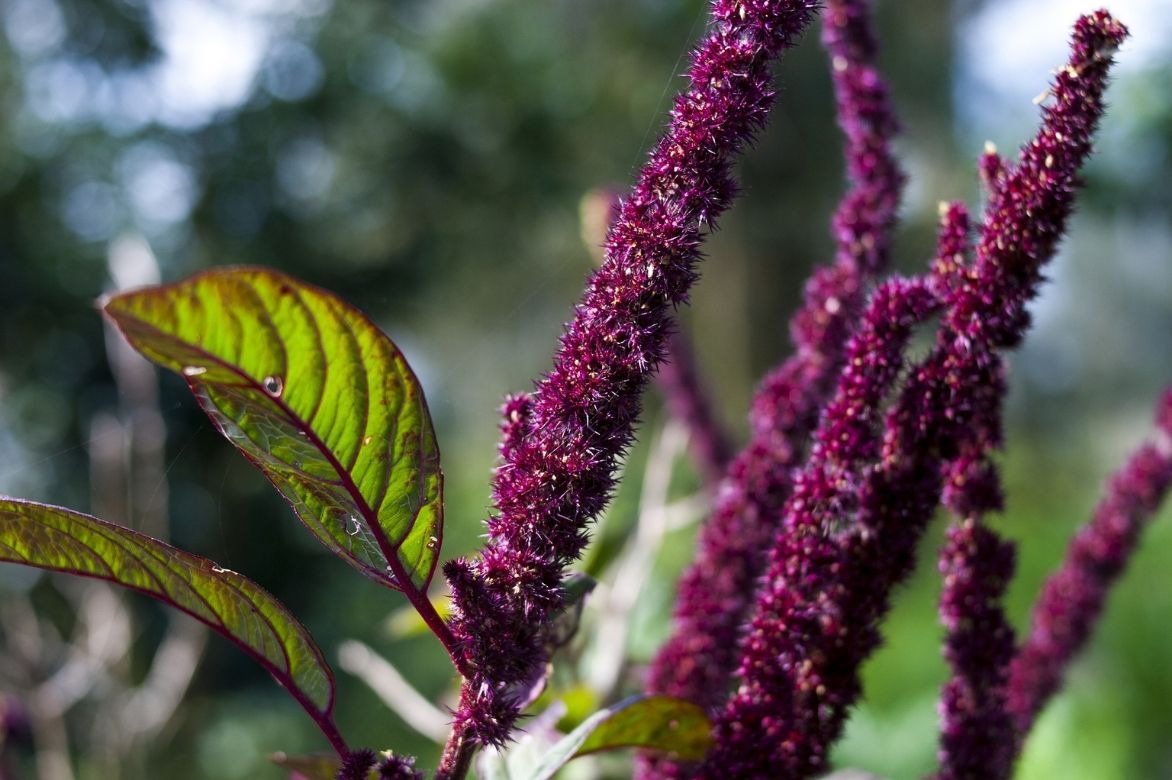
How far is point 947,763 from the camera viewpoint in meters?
0.41

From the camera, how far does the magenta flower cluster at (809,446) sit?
0.30m

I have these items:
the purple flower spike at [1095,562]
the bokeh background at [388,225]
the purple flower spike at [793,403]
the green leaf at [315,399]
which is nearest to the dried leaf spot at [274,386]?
the green leaf at [315,399]

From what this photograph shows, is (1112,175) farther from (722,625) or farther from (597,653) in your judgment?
(722,625)

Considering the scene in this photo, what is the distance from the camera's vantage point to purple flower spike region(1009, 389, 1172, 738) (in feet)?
1.69

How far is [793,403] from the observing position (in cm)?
46

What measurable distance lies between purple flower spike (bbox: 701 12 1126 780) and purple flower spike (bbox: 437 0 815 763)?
10cm

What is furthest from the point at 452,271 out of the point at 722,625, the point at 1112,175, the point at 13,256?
the point at 722,625

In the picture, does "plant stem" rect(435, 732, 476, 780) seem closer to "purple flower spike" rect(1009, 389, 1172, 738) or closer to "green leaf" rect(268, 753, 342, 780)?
"green leaf" rect(268, 753, 342, 780)

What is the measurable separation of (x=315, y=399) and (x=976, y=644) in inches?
11.6

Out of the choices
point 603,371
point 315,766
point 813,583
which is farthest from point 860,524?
point 315,766

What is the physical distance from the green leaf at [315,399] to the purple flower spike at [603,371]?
0.04 m

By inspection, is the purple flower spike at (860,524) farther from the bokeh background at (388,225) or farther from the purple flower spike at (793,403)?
the bokeh background at (388,225)

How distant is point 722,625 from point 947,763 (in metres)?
0.11

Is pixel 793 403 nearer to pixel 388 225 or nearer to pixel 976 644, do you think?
pixel 976 644
